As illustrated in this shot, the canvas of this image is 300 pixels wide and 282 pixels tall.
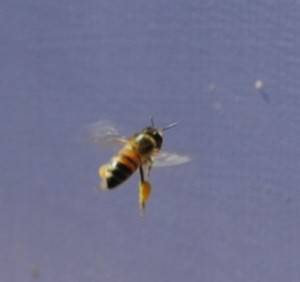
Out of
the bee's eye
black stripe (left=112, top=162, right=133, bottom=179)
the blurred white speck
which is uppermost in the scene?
the blurred white speck

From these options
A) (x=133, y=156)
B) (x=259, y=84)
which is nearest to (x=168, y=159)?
(x=133, y=156)

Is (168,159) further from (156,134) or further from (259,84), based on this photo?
(259,84)

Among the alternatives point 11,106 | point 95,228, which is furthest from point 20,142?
point 95,228

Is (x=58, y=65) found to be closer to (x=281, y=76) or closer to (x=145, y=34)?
(x=145, y=34)

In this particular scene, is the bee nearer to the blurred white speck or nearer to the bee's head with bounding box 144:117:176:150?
the bee's head with bounding box 144:117:176:150

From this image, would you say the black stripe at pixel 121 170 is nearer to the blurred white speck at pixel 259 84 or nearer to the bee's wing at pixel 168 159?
the bee's wing at pixel 168 159

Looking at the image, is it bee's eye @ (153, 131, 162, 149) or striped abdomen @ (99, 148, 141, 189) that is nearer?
striped abdomen @ (99, 148, 141, 189)

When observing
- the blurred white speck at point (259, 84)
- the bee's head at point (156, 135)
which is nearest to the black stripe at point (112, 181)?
the bee's head at point (156, 135)

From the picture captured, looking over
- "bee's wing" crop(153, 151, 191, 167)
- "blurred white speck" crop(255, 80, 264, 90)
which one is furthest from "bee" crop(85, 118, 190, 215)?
"blurred white speck" crop(255, 80, 264, 90)

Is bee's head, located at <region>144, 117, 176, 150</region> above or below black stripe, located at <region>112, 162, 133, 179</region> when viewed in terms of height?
above
